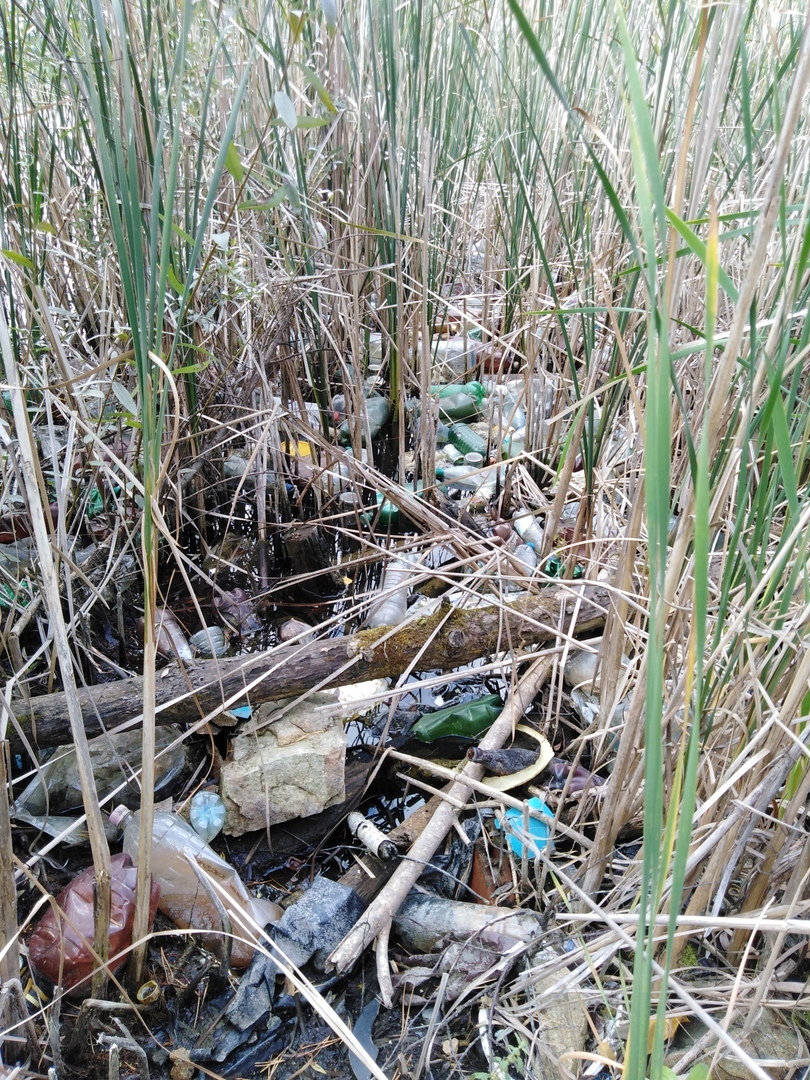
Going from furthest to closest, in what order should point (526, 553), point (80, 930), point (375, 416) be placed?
point (375, 416)
point (526, 553)
point (80, 930)

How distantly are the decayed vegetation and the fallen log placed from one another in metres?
0.11

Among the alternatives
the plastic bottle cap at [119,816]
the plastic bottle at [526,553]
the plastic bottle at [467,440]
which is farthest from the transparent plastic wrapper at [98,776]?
the plastic bottle at [467,440]

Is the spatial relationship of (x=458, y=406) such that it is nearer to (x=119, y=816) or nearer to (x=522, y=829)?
(x=522, y=829)

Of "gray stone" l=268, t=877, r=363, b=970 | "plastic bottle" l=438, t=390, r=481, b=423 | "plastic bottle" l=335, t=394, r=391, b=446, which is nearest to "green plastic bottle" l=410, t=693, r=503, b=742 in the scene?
"gray stone" l=268, t=877, r=363, b=970

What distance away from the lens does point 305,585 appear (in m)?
2.26

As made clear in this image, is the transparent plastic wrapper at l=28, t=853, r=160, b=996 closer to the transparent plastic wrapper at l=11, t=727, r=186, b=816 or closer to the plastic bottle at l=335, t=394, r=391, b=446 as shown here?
the transparent plastic wrapper at l=11, t=727, r=186, b=816

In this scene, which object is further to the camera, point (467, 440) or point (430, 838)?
point (467, 440)

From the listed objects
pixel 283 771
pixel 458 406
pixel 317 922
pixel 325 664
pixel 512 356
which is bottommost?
pixel 317 922

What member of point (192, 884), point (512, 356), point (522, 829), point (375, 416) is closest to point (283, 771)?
point (192, 884)

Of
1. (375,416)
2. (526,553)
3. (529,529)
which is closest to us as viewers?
(526,553)

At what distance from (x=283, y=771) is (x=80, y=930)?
1.52 feet

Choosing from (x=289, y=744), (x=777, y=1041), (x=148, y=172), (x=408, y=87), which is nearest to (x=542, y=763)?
(x=289, y=744)

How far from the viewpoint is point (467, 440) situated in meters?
2.91

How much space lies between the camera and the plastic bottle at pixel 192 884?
1269 millimetres
